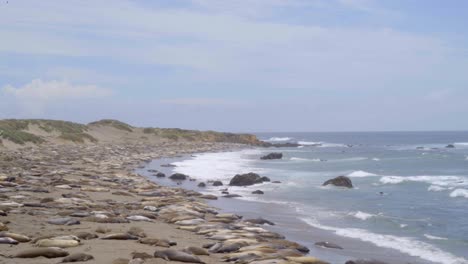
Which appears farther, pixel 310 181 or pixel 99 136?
pixel 99 136

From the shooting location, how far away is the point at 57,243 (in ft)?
31.1

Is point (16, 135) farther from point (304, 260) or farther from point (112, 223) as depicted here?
point (304, 260)

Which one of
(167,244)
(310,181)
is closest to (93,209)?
(167,244)

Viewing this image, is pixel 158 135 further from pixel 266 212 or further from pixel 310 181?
pixel 266 212

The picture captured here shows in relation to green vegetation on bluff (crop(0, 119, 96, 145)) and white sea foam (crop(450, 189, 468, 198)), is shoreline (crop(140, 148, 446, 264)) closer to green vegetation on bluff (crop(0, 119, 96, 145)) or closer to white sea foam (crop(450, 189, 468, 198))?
white sea foam (crop(450, 189, 468, 198))

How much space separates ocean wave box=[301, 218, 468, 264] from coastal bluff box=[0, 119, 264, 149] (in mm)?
32437

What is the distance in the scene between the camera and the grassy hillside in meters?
49.8

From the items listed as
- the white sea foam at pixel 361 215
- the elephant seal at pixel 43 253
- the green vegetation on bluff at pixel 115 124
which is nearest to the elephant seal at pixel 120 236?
the elephant seal at pixel 43 253

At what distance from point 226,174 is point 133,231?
78.0 ft

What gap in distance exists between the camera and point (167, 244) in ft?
35.0

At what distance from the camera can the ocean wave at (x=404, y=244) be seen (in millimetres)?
12622

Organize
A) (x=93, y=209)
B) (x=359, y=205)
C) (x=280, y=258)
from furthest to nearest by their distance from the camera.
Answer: (x=359, y=205) < (x=93, y=209) < (x=280, y=258)

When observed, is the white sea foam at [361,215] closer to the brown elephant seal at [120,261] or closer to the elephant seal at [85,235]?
the elephant seal at [85,235]

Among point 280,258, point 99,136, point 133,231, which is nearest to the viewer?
point 280,258
